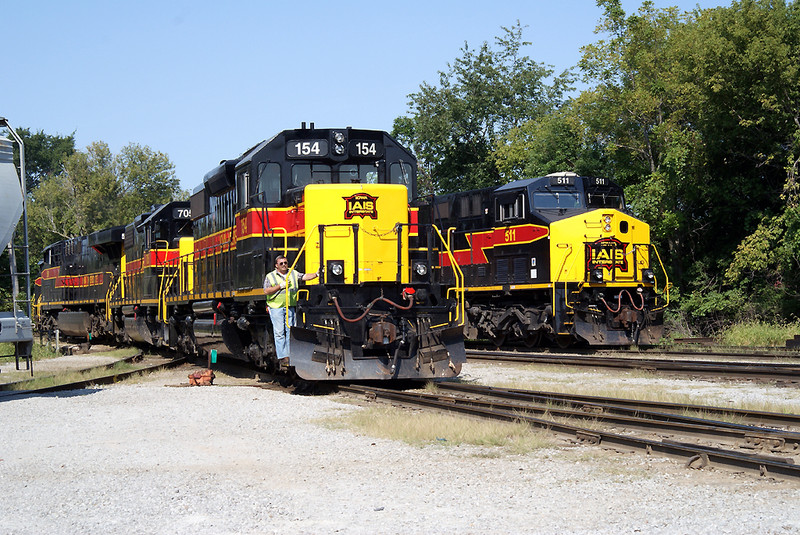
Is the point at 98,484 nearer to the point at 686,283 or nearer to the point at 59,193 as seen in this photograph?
the point at 686,283

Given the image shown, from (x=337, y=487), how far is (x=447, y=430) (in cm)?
218

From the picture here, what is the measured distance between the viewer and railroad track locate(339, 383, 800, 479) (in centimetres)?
619

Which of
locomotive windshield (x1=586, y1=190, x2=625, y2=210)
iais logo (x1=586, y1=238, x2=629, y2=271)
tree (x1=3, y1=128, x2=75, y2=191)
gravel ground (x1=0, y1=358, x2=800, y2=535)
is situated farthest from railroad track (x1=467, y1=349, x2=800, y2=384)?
tree (x1=3, y1=128, x2=75, y2=191)

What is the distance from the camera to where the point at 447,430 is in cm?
792

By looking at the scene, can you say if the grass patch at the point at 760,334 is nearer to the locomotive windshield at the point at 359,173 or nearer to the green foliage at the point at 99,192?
the locomotive windshield at the point at 359,173

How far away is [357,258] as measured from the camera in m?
11.1

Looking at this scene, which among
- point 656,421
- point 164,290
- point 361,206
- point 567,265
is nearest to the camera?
point 656,421

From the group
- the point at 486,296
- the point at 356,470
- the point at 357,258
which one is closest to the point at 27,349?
the point at 357,258

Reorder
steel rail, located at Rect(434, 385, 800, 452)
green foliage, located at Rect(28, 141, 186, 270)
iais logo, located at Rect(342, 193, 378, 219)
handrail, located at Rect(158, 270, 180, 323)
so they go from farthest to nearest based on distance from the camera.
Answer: green foliage, located at Rect(28, 141, 186, 270) → handrail, located at Rect(158, 270, 180, 323) → iais logo, located at Rect(342, 193, 378, 219) → steel rail, located at Rect(434, 385, 800, 452)

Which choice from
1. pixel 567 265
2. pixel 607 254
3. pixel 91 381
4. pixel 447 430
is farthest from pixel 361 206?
pixel 607 254

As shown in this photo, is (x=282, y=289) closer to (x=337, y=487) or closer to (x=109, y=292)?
(x=337, y=487)

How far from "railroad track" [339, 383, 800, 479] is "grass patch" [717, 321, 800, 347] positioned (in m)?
10.1

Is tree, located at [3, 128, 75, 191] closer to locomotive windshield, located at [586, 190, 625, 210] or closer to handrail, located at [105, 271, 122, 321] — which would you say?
handrail, located at [105, 271, 122, 321]

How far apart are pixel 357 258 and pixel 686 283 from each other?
15.3m
